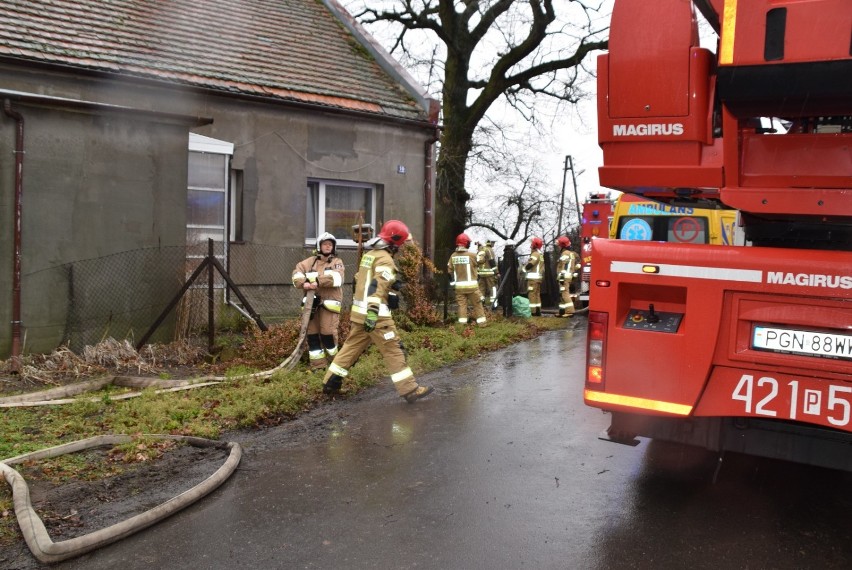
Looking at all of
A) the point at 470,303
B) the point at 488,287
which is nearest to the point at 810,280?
the point at 470,303

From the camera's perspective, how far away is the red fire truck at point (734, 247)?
3.69 metres

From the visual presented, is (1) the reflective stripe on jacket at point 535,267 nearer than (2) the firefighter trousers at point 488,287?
Yes

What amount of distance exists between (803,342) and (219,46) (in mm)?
11463

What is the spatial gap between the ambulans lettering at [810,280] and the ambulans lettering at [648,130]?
3.07 ft

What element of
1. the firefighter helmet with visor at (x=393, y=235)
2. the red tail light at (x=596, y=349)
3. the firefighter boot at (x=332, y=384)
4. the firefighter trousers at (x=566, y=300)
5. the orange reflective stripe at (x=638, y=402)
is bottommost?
the firefighter boot at (x=332, y=384)

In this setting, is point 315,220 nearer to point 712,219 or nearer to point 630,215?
point 630,215

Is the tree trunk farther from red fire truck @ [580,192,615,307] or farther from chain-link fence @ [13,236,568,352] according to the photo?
chain-link fence @ [13,236,568,352]

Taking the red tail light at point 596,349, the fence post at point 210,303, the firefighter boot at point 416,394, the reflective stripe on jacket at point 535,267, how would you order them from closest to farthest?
the red tail light at point 596,349
the firefighter boot at point 416,394
the fence post at point 210,303
the reflective stripe on jacket at point 535,267

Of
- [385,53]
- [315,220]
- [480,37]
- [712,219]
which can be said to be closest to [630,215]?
[712,219]

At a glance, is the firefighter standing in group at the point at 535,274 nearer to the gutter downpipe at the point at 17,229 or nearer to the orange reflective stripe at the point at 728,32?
the gutter downpipe at the point at 17,229

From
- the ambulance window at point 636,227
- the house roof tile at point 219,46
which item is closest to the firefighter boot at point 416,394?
the ambulance window at point 636,227

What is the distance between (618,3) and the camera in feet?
13.8

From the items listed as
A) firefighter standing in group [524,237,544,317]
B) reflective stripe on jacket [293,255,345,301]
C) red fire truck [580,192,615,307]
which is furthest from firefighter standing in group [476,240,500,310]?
reflective stripe on jacket [293,255,345,301]

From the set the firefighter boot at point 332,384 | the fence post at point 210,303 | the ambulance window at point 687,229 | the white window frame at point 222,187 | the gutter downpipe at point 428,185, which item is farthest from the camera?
the gutter downpipe at point 428,185
